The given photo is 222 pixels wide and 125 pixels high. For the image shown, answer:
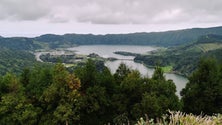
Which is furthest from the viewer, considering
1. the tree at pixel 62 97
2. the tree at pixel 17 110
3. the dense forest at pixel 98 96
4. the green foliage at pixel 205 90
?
the green foliage at pixel 205 90

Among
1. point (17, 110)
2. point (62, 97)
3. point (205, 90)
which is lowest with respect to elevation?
point (17, 110)

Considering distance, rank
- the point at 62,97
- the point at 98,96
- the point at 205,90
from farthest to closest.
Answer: the point at 205,90
the point at 98,96
the point at 62,97

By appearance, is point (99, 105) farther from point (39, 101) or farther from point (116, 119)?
point (39, 101)

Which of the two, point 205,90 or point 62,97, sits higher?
point 62,97

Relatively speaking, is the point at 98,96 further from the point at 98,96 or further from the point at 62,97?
the point at 62,97

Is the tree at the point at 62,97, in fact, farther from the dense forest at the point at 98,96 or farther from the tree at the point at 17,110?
the tree at the point at 17,110

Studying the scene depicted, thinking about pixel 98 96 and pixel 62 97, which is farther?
pixel 98 96

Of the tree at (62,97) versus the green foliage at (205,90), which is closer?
the tree at (62,97)

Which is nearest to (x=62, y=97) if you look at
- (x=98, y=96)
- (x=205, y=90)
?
(x=98, y=96)

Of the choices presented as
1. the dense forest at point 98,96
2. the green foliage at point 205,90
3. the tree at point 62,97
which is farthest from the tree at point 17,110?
the green foliage at point 205,90
